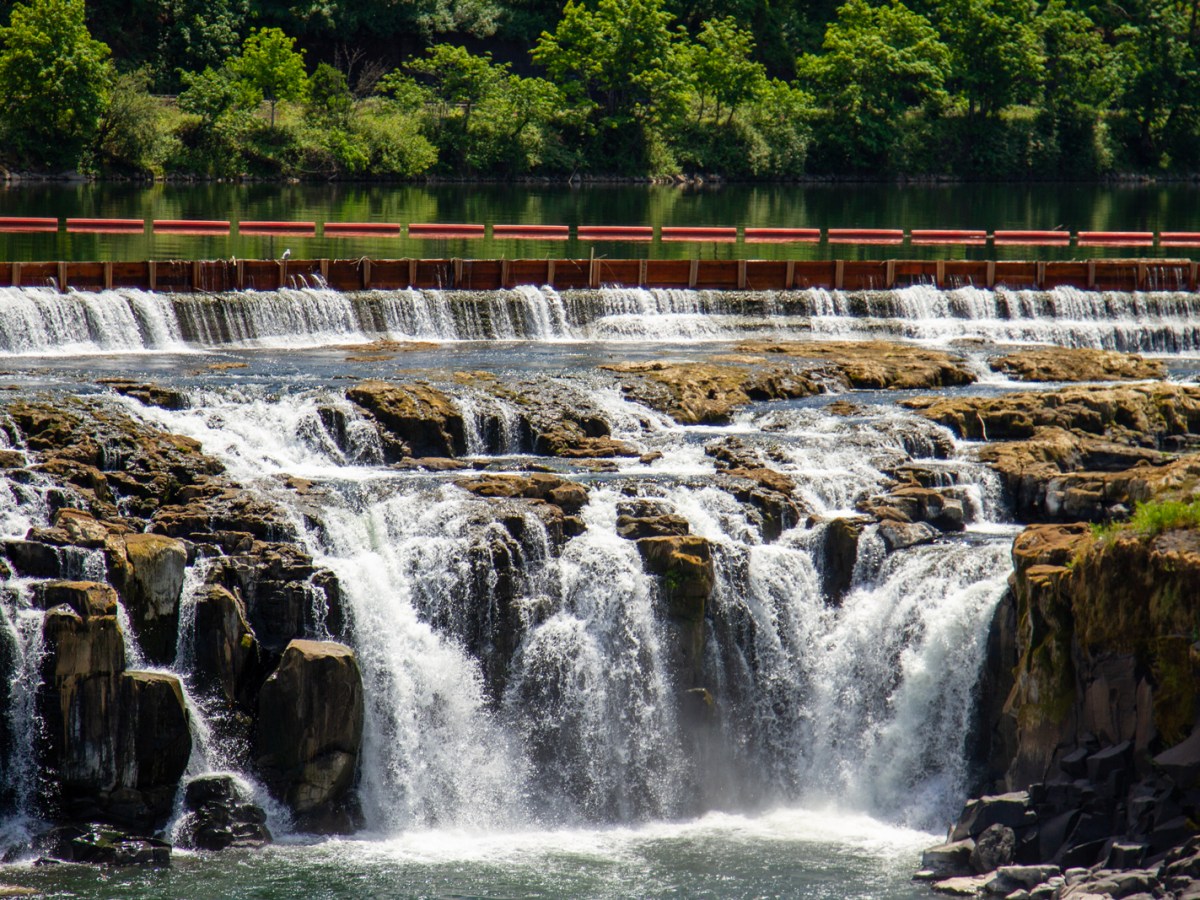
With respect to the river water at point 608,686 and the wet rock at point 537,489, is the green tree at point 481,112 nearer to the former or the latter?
the river water at point 608,686

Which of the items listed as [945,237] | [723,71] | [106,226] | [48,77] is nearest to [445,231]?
[106,226]

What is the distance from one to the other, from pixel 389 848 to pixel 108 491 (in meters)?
9.13

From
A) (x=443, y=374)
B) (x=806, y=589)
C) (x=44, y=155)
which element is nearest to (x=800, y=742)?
(x=806, y=589)

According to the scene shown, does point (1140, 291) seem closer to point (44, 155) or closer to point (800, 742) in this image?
point (800, 742)

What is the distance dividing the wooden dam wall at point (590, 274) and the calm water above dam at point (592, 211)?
7716 millimetres

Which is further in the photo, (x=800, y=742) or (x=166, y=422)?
(x=166, y=422)

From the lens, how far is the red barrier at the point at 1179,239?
73562mm

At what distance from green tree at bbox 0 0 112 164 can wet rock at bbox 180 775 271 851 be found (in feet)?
248

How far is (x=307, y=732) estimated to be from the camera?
2733 centimetres

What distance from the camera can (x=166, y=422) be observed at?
36.1 metres

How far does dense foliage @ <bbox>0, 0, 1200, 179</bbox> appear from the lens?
101188 mm

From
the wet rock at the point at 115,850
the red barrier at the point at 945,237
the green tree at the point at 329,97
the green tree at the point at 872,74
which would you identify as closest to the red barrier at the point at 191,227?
the red barrier at the point at 945,237

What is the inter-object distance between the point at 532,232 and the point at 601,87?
147ft

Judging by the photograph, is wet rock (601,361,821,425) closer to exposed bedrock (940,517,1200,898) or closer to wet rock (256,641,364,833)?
exposed bedrock (940,517,1200,898)
